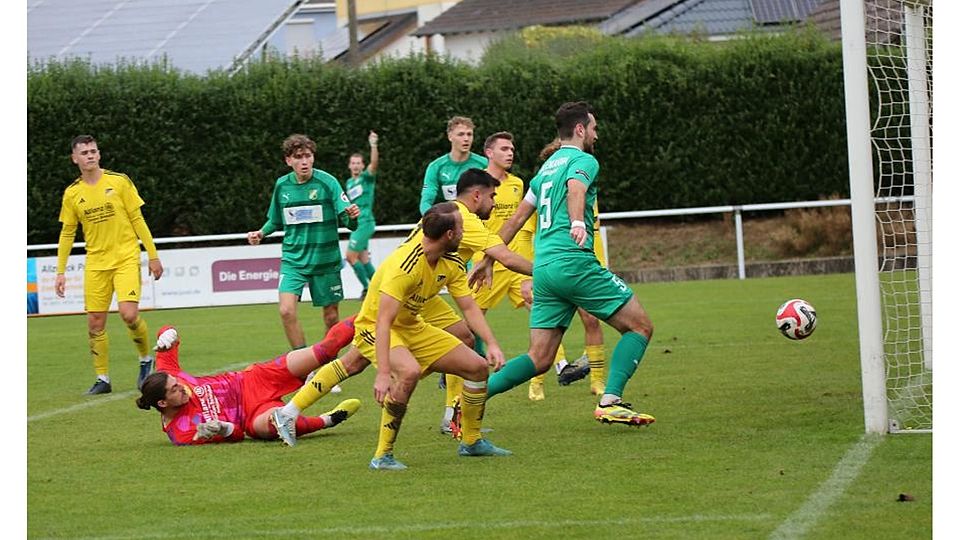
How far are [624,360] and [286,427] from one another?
2.26m

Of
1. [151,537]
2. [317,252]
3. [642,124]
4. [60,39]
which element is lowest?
[151,537]

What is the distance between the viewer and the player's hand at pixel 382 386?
24.9ft

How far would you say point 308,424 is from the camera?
9.46m

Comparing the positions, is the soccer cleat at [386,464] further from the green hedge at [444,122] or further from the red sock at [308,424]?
the green hedge at [444,122]

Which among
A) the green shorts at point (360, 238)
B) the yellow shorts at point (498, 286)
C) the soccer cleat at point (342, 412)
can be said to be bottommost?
the soccer cleat at point (342, 412)

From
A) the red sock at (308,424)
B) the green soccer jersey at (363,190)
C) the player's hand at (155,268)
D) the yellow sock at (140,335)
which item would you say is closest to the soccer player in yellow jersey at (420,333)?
the red sock at (308,424)

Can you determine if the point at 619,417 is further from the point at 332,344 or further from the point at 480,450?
the point at 332,344

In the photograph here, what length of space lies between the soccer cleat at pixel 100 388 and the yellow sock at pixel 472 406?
530 centimetres

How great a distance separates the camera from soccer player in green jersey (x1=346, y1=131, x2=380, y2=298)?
70.7ft

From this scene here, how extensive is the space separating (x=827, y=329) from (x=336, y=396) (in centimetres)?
588

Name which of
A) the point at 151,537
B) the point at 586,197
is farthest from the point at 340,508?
the point at 586,197

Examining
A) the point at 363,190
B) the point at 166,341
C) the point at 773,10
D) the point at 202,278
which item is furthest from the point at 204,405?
the point at 773,10

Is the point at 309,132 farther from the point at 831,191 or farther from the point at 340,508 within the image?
the point at 340,508

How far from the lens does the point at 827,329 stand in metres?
15.1
